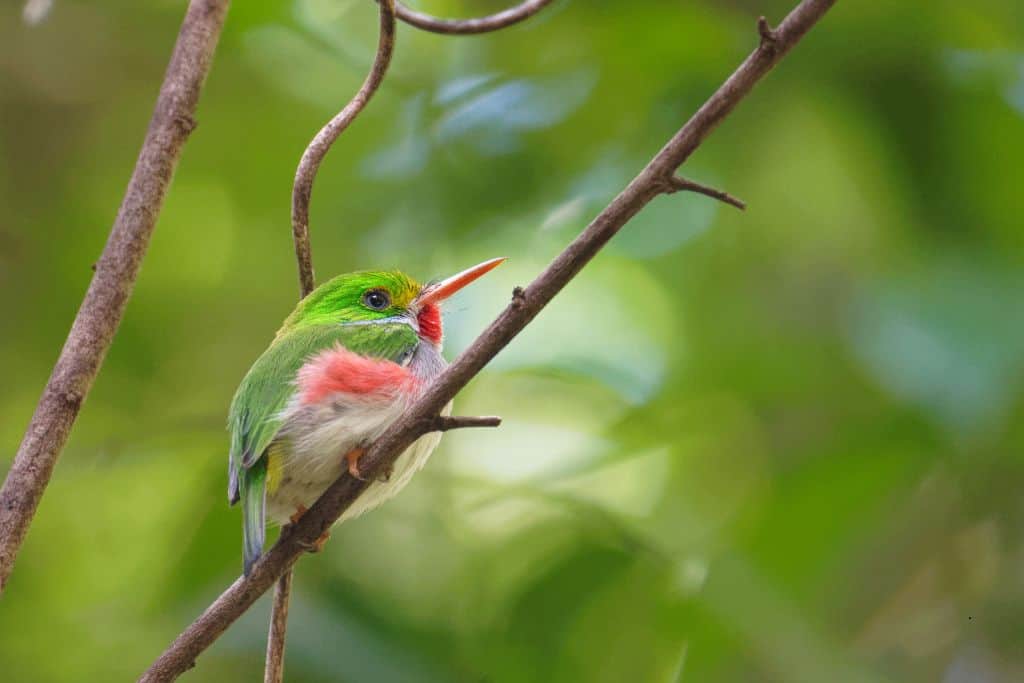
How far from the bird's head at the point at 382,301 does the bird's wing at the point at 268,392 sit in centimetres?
10

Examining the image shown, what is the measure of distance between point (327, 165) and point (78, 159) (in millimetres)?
1020

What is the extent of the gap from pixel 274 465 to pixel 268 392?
0.19 metres

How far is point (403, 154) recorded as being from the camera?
15.2ft

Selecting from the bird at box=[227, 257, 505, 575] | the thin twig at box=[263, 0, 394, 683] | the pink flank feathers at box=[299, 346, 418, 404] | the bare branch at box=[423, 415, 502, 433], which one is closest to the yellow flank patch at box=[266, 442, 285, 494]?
the bird at box=[227, 257, 505, 575]

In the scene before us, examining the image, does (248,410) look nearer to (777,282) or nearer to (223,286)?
(223,286)

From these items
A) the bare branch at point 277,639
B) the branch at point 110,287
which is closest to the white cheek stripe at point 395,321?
the branch at point 110,287

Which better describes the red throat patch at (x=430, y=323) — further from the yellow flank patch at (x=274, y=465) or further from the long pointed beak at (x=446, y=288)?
the yellow flank patch at (x=274, y=465)

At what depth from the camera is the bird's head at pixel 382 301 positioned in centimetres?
297

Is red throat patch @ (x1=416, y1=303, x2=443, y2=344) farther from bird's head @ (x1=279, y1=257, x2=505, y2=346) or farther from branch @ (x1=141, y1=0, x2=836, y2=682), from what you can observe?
branch @ (x1=141, y1=0, x2=836, y2=682)

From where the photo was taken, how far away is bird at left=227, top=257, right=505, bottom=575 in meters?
2.45

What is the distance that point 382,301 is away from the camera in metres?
3.13

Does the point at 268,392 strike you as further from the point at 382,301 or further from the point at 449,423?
the point at 449,423

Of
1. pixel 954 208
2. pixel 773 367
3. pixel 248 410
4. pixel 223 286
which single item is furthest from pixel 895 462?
pixel 223 286

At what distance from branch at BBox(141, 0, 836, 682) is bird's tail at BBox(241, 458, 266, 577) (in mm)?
74
